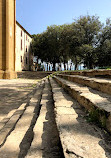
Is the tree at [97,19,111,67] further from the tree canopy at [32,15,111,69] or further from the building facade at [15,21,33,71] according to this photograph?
the building facade at [15,21,33,71]

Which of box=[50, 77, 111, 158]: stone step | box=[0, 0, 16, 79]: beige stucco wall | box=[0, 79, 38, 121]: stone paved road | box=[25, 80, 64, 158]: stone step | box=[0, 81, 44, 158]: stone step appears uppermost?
box=[0, 0, 16, 79]: beige stucco wall

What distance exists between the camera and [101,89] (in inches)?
96.6

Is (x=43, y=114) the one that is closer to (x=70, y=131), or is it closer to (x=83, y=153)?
(x=70, y=131)

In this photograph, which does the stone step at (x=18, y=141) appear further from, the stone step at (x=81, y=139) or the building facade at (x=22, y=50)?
the building facade at (x=22, y=50)

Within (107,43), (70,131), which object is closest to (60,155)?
(70,131)

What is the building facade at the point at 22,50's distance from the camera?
25.5 m

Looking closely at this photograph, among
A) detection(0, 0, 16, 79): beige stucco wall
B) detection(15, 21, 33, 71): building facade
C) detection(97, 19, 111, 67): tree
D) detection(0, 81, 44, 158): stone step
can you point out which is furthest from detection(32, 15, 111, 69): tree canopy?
detection(0, 81, 44, 158): stone step

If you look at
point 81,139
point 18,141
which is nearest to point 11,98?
point 18,141

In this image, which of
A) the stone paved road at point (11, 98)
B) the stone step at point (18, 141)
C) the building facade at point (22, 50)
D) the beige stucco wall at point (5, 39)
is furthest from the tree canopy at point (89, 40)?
the stone step at point (18, 141)

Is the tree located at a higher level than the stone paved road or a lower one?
higher

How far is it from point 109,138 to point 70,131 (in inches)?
14.4

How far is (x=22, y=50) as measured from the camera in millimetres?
28406

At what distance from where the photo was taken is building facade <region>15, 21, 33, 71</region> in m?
25.5

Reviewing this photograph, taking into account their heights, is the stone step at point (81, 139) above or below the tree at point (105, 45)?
below
